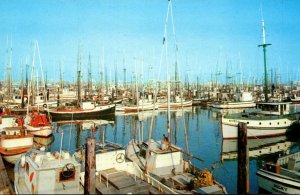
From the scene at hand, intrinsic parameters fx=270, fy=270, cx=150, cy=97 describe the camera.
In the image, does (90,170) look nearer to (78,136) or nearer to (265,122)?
(78,136)

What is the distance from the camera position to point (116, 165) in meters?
17.3

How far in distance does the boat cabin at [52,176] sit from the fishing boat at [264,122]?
2687cm

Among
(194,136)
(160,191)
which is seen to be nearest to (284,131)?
(194,136)

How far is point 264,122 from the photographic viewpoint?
37219 millimetres

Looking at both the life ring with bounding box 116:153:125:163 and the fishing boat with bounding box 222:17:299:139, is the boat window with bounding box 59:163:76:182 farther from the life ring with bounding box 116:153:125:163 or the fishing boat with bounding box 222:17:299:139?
A: the fishing boat with bounding box 222:17:299:139

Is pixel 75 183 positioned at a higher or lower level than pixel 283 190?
higher

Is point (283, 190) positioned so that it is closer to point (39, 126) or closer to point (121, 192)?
point (121, 192)

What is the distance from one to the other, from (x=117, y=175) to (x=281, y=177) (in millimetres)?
10255

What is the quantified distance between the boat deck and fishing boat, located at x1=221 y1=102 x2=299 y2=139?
933 inches

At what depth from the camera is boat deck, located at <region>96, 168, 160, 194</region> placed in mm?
13789

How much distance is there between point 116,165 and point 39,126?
940 inches

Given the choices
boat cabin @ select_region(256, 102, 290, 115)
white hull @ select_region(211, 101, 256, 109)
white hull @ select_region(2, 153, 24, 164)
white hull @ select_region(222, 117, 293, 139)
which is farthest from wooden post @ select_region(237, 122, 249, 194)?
white hull @ select_region(211, 101, 256, 109)

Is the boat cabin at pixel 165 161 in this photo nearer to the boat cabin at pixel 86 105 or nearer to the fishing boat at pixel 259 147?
the fishing boat at pixel 259 147

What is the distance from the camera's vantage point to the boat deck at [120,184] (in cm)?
1379
